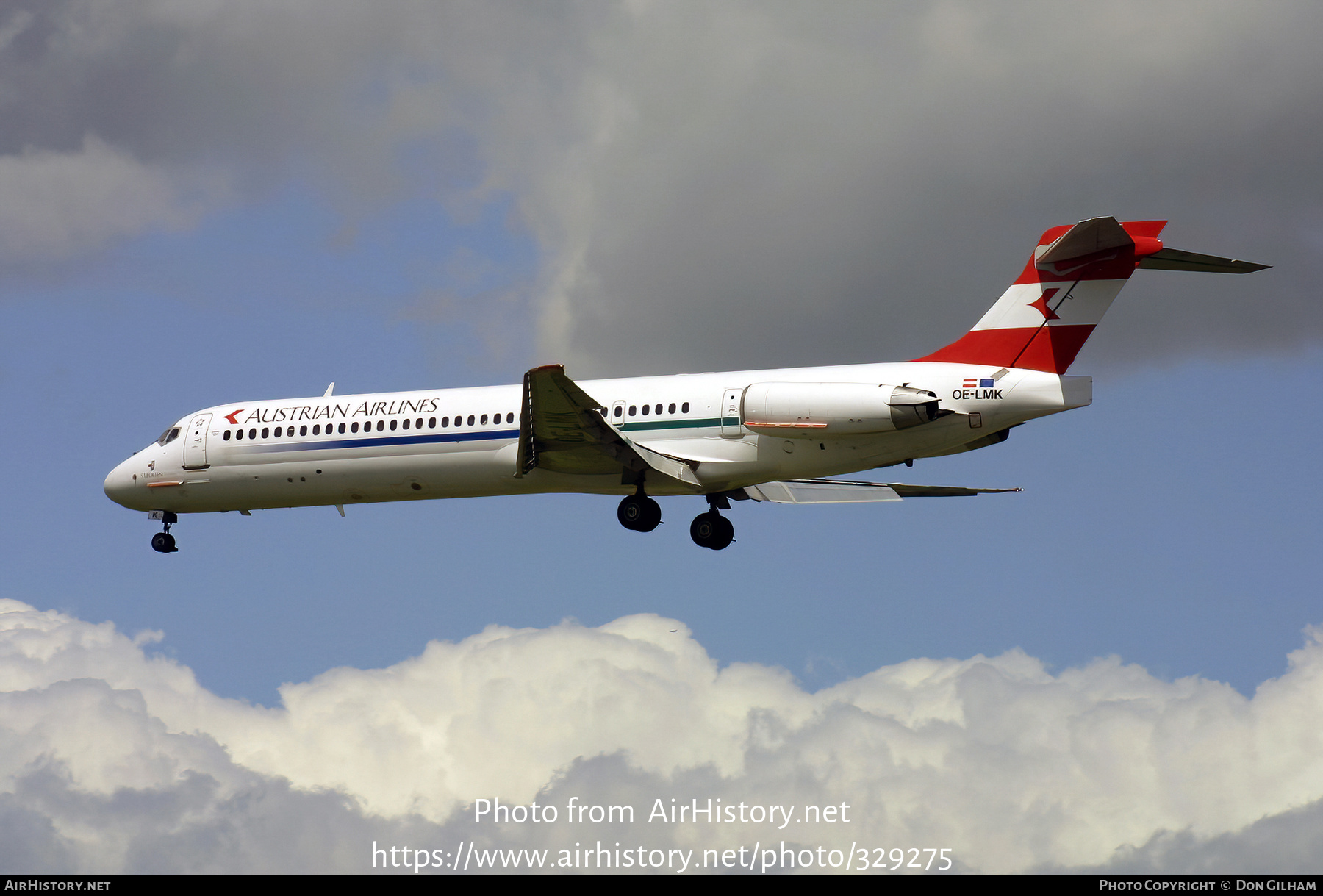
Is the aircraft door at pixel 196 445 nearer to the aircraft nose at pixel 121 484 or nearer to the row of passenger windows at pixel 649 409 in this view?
the aircraft nose at pixel 121 484

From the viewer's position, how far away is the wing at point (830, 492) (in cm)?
3366

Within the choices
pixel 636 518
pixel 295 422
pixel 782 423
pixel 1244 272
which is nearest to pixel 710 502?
pixel 636 518

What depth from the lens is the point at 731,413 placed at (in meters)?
29.0

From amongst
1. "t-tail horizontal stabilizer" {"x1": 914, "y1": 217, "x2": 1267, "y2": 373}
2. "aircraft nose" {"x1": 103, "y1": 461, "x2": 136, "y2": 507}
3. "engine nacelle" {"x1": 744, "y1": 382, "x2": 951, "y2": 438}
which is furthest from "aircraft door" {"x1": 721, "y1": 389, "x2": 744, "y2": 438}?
"aircraft nose" {"x1": 103, "y1": 461, "x2": 136, "y2": 507}

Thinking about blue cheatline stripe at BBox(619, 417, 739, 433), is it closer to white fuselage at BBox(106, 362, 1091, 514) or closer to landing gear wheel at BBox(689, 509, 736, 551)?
white fuselage at BBox(106, 362, 1091, 514)

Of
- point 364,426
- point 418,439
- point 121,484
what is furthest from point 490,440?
point 121,484

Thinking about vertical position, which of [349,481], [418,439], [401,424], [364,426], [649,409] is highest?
[364,426]

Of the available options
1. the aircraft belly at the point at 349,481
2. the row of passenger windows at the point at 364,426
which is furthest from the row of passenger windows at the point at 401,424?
the aircraft belly at the point at 349,481

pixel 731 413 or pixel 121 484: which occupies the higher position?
pixel 121 484

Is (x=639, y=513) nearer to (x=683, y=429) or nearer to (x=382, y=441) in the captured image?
(x=683, y=429)

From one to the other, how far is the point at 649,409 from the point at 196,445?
429 inches

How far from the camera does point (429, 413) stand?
31.5m

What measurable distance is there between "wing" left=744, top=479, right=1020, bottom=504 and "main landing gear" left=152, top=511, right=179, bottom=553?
13.3 m
